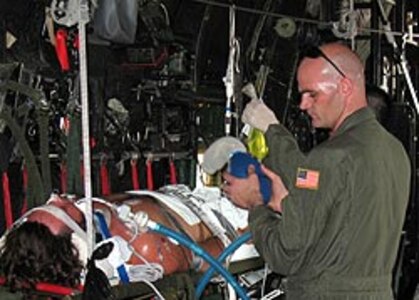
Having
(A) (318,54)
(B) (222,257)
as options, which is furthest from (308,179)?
(B) (222,257)

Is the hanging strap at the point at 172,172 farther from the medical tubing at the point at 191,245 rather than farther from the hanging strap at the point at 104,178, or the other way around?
the medical tubing at the point at 191,245

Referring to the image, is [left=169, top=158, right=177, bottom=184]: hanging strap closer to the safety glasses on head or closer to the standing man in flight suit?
the standing man in flight suit

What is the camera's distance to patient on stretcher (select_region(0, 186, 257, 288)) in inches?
94.6

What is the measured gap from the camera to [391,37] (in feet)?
14.9

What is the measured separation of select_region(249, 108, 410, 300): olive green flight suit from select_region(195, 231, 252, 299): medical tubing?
1.02ft

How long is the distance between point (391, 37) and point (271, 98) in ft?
2.77

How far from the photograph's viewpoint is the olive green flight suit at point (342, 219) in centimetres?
232

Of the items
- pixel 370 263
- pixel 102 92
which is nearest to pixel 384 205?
pixel 370 263

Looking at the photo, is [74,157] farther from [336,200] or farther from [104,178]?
[336,200]

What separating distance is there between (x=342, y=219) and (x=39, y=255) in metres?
0.96

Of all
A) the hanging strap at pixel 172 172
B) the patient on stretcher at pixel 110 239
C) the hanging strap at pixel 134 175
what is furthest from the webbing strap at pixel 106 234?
the hanging strap at pixel 172 172

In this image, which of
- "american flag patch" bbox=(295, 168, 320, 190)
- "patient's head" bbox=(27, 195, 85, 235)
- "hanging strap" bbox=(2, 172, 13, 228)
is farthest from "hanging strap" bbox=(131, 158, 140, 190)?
"american flag patch" bbox=(295, 168, 320, 190)

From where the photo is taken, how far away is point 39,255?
2400 millimetres

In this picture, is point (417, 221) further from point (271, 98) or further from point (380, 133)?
point (380, 133)
